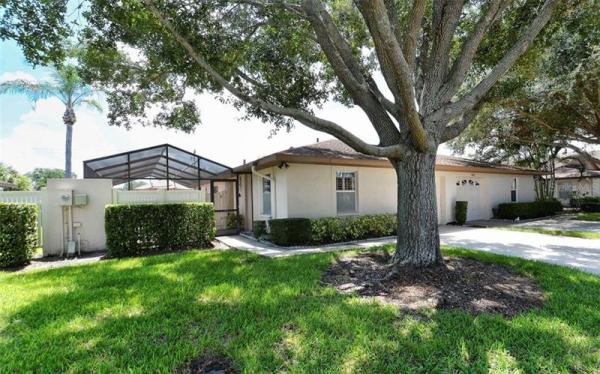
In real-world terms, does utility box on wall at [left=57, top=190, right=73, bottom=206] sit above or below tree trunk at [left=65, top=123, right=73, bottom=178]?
below

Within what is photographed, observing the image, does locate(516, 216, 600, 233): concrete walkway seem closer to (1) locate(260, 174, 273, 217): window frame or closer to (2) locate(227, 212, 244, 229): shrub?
(1) locate(260, 174, 273, 217): window frame

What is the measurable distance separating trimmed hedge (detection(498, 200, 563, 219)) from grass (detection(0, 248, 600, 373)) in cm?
1178

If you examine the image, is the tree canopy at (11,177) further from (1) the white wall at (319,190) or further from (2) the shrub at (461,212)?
(2) the shrub at (461,212)

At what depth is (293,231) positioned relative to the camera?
30.8ft

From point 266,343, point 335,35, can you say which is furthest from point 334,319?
point 335,35

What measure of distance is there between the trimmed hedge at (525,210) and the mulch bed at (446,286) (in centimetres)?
1173

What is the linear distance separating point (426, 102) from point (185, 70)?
5.59m

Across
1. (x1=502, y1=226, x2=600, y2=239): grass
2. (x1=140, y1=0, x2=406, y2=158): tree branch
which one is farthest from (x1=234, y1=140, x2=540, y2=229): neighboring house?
(x1=140, y1=0, x2=406, y2=158): tree branch

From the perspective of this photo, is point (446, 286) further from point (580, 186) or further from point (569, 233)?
point (580, 186)

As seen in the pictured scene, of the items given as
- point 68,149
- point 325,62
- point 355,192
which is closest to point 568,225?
point 355,192

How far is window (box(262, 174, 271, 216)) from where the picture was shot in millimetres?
11891

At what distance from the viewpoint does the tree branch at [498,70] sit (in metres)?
5.74

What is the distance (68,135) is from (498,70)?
21.3 m

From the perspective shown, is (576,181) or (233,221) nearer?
(233,221)
